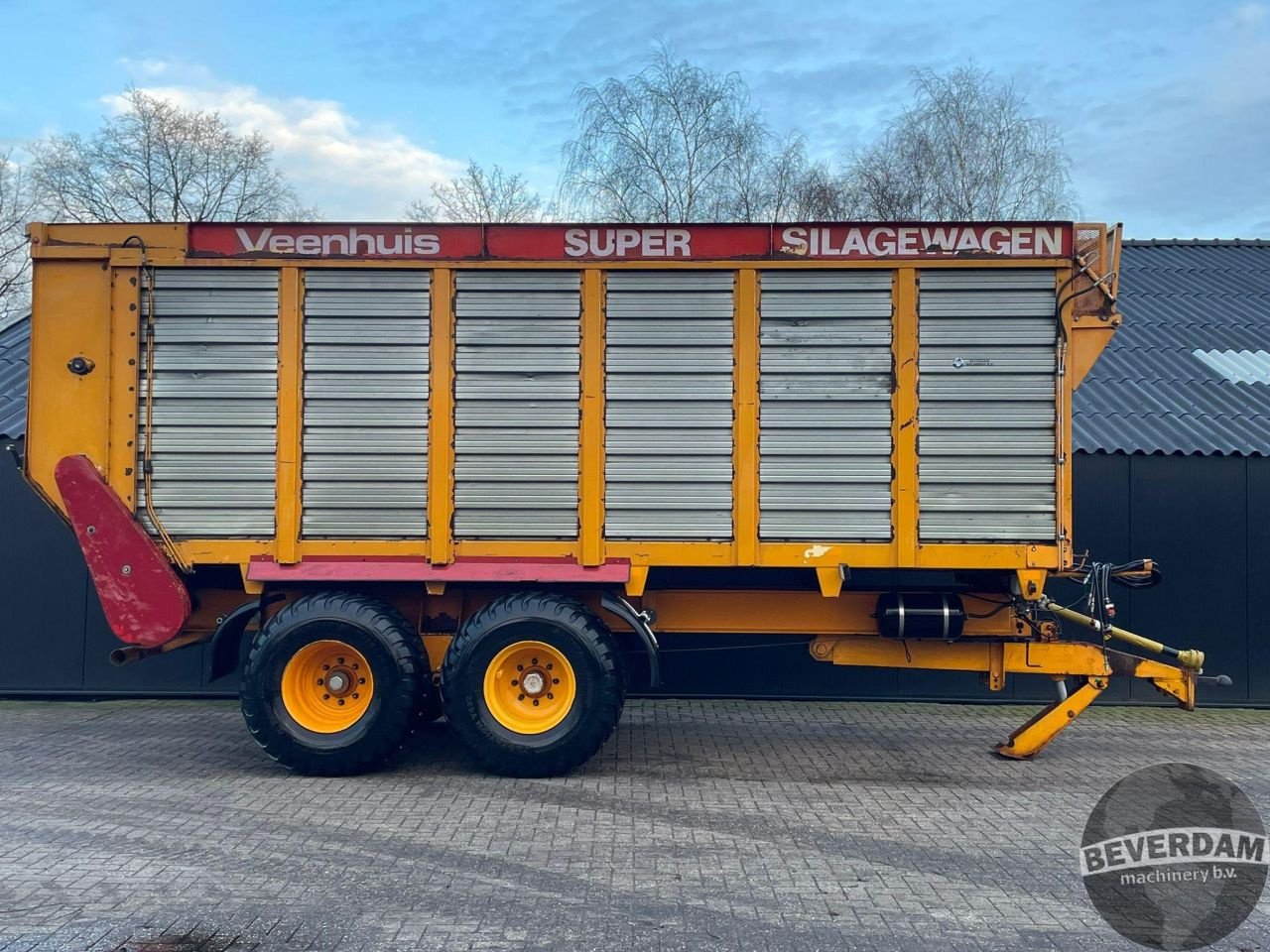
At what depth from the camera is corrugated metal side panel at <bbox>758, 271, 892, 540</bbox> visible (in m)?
7.28

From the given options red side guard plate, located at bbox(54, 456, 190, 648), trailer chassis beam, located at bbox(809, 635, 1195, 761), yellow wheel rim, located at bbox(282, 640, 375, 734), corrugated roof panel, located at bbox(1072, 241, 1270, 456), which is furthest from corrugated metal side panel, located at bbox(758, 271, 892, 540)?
red side guard plate, located at bbox(54, 456, 190, 648)

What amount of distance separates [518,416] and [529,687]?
73.9 inches

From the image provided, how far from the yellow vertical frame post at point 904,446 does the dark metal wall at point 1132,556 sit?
3.10m

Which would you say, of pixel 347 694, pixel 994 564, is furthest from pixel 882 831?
pixel 347 694

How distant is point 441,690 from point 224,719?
3147 millimetres

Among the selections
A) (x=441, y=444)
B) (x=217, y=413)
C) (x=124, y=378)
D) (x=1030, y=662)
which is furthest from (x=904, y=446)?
(x=124, y=378)

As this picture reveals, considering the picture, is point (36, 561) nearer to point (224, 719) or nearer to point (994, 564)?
point (224, 719)

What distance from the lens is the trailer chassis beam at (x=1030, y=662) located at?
765cm

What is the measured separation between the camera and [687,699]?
33.7 feet

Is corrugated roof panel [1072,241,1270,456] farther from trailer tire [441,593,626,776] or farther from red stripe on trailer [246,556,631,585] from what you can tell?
trailer tire [441,593,626,776]

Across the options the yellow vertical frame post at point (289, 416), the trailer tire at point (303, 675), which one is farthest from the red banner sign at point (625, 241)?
the trailer tire at point (303, 675)

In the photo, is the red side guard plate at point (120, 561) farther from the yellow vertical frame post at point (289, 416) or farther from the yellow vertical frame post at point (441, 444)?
the yellow vertical frame post at point (441, 444)

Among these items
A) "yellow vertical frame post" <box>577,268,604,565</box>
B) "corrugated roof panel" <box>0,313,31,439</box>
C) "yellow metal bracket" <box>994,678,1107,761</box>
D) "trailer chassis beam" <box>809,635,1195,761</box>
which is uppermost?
"corrugated roof panel" <box>0,313,31,439</box>

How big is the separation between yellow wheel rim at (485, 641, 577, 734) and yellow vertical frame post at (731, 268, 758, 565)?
1.47 m
